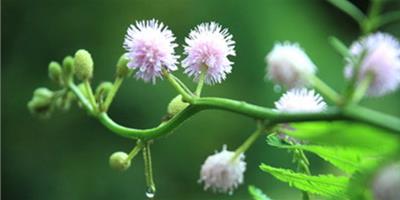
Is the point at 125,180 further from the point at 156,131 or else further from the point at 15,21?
the point at 156,131

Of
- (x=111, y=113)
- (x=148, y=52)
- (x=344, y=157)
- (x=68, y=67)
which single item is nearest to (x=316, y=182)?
(x=344, y=157)

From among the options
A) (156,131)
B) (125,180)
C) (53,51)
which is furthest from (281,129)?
(53,51)

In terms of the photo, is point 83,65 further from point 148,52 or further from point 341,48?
point 341,48

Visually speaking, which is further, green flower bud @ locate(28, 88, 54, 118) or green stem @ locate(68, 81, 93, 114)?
green flower bud @ locate(28, 88, 54, 118)

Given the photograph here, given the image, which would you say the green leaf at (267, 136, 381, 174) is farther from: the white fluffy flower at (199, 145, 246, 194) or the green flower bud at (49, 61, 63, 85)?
the green flower bud at (49, 61, 63, 85)

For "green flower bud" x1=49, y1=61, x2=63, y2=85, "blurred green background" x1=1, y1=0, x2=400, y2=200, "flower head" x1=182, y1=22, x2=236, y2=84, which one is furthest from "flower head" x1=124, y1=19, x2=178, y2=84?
"blurred green background" x1=1, y1=0, x2=400, y2=200
